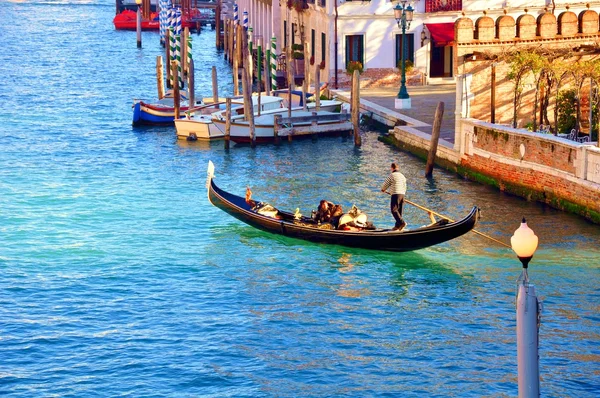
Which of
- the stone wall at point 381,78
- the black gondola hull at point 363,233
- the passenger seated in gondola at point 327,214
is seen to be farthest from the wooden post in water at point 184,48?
the passenger seated in gondola at point 327,214

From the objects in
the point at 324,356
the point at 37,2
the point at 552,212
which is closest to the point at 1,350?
the point at 324,356

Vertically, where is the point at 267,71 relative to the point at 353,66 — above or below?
below

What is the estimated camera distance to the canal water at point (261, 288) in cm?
1507

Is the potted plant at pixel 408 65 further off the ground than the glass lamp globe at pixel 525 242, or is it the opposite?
the glass lamp globe at pixel 525 242

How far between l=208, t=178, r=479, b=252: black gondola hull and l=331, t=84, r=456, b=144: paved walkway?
9398 millimetres

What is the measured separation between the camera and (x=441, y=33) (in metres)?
41.8

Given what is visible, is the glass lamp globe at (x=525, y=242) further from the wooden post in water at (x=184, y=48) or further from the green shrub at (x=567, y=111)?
the wooden post in water at (x=184, y=48)

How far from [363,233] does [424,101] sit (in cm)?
1831

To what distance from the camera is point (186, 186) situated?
28.7 metres

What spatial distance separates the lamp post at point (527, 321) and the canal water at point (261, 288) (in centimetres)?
393

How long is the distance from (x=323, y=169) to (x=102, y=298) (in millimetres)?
12991

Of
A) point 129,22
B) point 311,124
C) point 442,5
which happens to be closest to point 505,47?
point 311,124

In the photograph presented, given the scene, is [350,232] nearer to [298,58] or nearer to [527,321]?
[527,321]

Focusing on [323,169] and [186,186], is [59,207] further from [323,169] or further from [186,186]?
[323,169]
